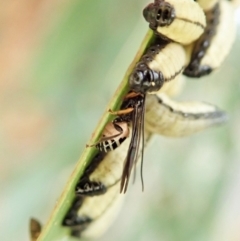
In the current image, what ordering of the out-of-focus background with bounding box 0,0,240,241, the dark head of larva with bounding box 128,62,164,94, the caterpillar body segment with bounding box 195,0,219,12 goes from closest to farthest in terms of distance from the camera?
1. the dark head of larva with bounding box 128,62,164,94
2. the caterpillar body segment with bounding box 195,0,219,12
3. the out-of-focus background with bounding box 0,0,240,241

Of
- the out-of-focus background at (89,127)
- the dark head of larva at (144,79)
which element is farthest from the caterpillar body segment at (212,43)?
the out-of-focus background at (89,127)

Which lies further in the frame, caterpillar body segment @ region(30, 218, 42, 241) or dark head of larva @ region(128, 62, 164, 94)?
caterpillar body segment @ region(30, 218, 42, 241)

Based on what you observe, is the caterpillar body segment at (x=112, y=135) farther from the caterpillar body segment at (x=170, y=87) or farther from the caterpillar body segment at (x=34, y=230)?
the caterpillar body segment at (x=34, y=230)

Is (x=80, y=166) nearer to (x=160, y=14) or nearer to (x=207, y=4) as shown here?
(x=160, y=14)

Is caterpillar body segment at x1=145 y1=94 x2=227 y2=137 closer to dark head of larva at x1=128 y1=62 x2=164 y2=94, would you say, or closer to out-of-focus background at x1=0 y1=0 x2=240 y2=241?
dark head of larva at x1=128 y1=62 x2=164 y2=94

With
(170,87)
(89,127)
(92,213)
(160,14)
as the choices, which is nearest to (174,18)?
(160,14)

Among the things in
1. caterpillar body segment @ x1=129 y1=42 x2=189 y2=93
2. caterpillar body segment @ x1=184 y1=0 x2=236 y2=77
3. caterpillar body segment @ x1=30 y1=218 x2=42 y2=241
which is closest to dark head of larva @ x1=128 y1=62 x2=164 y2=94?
caterpillar body segment @ x1=129 y1=42 x2=189 y2=93
